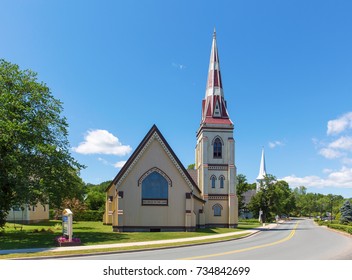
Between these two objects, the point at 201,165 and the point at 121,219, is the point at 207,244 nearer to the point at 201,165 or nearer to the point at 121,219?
the point at 121,219

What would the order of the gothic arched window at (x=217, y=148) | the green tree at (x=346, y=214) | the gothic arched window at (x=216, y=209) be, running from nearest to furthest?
the gothic arched window at (x=216, y=209), the gothic arched window at (x=217, y=148), the green tree at (x=346, y=214)

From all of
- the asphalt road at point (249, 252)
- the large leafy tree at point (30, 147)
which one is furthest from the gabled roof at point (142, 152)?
the asphalt road at point (249, 252)

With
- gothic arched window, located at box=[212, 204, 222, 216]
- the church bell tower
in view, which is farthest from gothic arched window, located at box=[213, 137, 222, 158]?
gothic arched window, located at box=[212, 204, 222, 216]

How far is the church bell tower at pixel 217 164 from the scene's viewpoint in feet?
159

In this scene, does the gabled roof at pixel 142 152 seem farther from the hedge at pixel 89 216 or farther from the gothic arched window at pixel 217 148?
the hedge at pixel 89 216

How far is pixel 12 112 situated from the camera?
87.6 feet

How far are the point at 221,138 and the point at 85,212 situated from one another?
26940 millimetres

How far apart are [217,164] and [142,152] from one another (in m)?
16.0

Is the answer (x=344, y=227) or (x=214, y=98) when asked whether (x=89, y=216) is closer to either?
(x=214, y=98)

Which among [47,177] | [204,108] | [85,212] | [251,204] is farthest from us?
[251,204]

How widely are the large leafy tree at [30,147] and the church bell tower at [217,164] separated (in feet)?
72.2

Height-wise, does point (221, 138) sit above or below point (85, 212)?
above
